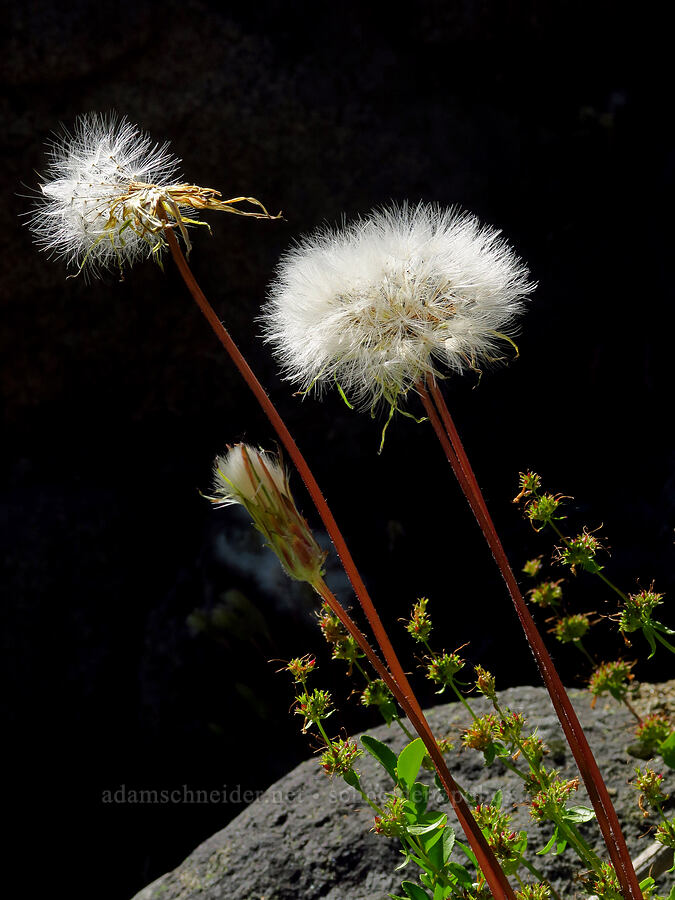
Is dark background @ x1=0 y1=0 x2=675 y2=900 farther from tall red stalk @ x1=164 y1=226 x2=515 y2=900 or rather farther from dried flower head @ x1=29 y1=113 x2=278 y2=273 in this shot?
dried flower head @ x1=29 y1=113 x2=278 y2=273

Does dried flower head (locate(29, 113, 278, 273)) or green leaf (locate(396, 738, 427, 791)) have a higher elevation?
dried flower head (locate(29, 113, 278, 273))

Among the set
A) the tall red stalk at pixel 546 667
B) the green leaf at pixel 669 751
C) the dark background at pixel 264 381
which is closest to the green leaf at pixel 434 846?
the tall red stalk at pixel 546 667

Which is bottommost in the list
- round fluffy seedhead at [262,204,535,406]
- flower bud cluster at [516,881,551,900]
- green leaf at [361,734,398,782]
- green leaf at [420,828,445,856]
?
flower bud cluster at [516,881,551,900]

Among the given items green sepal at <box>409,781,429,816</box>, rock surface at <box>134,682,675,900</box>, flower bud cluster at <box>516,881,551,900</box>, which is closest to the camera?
flower bud cluster at <box>516,881,551,900</box>

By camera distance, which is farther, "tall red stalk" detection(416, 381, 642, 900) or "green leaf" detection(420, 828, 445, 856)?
"green leaf" detection(420, 828, 445, 856)

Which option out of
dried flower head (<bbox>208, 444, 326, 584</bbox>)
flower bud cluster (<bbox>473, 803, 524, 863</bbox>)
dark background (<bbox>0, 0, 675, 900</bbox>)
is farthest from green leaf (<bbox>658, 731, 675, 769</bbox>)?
dark background (<bbox>0, 0, 675, 900</bbox>)

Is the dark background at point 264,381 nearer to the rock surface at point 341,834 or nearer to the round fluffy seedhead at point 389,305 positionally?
the rock surface at point 341,834
